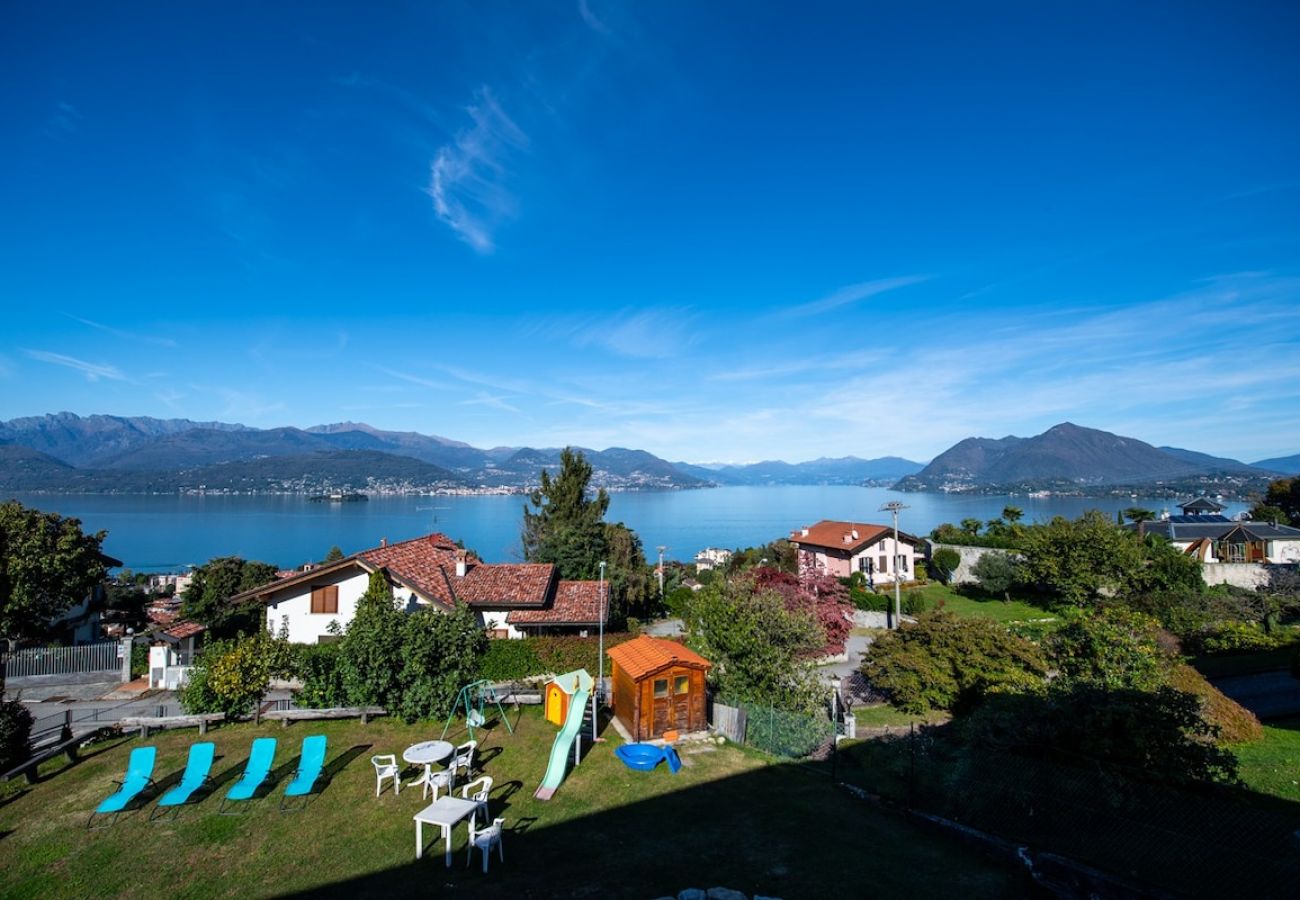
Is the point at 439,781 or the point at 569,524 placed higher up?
the point at 569,524

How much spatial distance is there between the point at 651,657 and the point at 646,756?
2.61 metres

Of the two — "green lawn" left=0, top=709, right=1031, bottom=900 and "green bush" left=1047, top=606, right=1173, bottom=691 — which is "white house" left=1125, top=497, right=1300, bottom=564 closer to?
"green bush" left=1047, top=606, right=1173, bottom=691

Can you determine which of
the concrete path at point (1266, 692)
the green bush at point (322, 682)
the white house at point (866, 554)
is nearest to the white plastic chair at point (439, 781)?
the green bush at point (322, 682)

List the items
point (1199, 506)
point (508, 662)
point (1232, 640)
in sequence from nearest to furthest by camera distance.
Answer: point (508, 662) → point (1232, 640) → point (1199, 506)

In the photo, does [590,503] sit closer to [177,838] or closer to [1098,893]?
[177,838]

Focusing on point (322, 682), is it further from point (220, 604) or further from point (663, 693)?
point (220, 604)

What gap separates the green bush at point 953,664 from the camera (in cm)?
1611

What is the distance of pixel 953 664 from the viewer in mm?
16578

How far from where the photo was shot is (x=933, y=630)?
17125 millimetres

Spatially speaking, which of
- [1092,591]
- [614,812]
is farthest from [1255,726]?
[1092,591]

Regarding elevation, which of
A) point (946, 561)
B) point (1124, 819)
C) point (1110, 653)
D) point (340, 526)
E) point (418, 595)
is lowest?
point (340, 526)

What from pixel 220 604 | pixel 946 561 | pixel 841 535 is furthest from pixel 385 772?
pixel 946 561

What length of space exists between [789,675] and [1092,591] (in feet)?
81.2

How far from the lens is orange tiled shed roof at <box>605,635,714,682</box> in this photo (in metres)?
13.6
